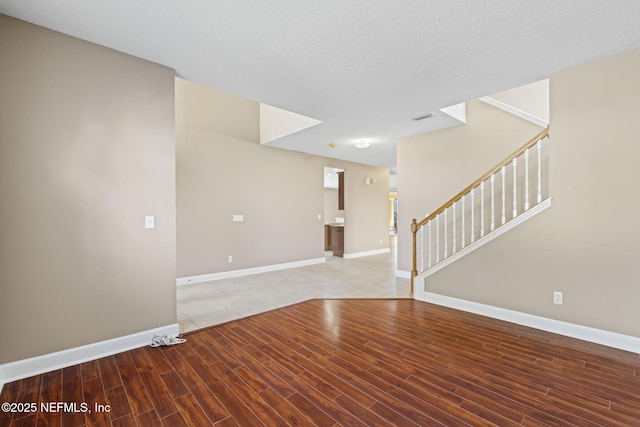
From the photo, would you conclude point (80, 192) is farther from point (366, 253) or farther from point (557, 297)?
point (366, 253)

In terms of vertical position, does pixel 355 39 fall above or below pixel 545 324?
above

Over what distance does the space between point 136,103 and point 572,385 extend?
4342 millimetres

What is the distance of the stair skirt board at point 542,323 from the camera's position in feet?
8.15

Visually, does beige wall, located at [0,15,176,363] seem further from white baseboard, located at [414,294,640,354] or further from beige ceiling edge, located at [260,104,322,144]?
white baseboard, located at [414,294,640,354]

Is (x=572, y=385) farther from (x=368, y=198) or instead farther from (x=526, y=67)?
(x=368, y=198)

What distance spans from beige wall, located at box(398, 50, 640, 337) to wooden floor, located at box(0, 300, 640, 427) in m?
0.38

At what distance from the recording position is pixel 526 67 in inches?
104

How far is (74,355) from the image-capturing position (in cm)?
226

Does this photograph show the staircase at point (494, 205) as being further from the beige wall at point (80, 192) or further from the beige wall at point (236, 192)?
the beige wall at point (80, 192)

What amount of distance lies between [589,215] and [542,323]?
124 centimetres

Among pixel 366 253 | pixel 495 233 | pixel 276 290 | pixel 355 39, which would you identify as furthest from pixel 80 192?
pixel 366 253

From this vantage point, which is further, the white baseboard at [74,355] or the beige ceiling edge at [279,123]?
the beige ceiling edge at [279,123]

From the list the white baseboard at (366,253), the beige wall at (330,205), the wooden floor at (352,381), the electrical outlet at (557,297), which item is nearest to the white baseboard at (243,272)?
the white baseboard at (366,253)

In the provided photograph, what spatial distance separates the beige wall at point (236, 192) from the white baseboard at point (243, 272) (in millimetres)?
79
